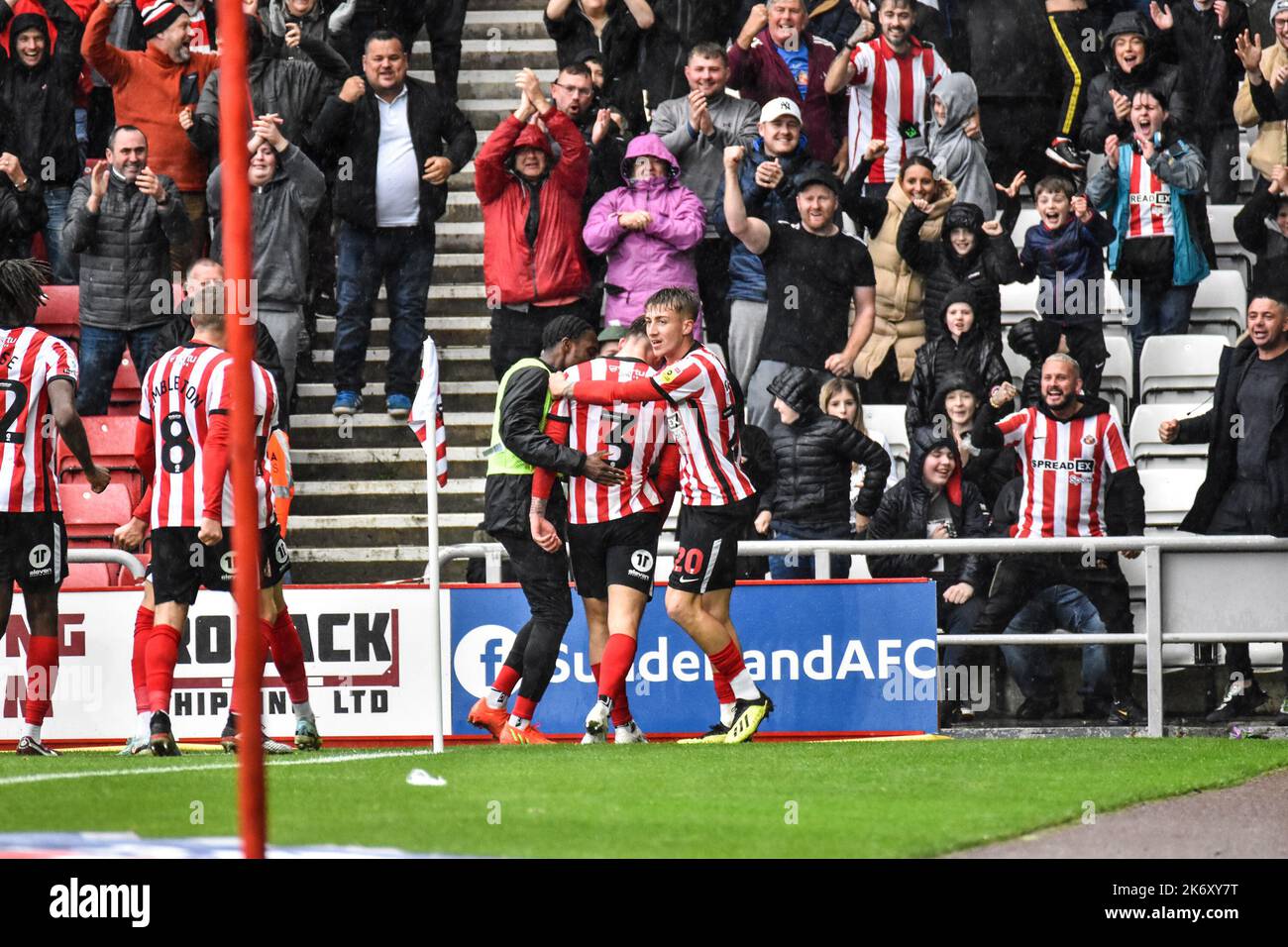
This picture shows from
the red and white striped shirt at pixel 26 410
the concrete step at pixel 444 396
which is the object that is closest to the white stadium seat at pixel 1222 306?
the concrete step at pixel 444 396

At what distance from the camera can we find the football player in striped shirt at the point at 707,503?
12.5 metres

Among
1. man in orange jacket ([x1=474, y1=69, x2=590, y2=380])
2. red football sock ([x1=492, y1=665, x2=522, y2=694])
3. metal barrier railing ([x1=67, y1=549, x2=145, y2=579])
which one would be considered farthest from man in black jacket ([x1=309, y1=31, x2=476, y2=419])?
red football sock ([x1=492, y1=665, x2=522, y2=694])

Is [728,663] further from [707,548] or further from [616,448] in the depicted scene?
[616,448]

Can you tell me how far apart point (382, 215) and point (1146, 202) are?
5.81 metres

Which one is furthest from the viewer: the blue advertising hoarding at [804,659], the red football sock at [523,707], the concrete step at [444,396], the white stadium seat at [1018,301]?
the white stadium seat at [1018,301]

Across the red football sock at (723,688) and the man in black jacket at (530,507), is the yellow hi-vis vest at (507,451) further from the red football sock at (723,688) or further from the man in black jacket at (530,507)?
the red football sock at (723,688)

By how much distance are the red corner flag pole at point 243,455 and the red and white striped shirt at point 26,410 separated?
665cm

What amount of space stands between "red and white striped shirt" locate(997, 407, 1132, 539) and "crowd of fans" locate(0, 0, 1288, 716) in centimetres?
14

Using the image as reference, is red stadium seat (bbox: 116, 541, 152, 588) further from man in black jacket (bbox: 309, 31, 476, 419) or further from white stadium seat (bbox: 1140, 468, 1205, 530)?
white stadium seat (bbox: 1140, 468, 1205, 530)

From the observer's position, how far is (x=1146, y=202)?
16.7 meters

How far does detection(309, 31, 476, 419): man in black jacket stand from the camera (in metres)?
16.4

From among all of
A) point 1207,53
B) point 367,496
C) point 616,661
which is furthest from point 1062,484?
point 367,496

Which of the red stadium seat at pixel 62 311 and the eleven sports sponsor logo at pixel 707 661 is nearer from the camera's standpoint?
the eleven sports sponsor logo at pixel 707 661
